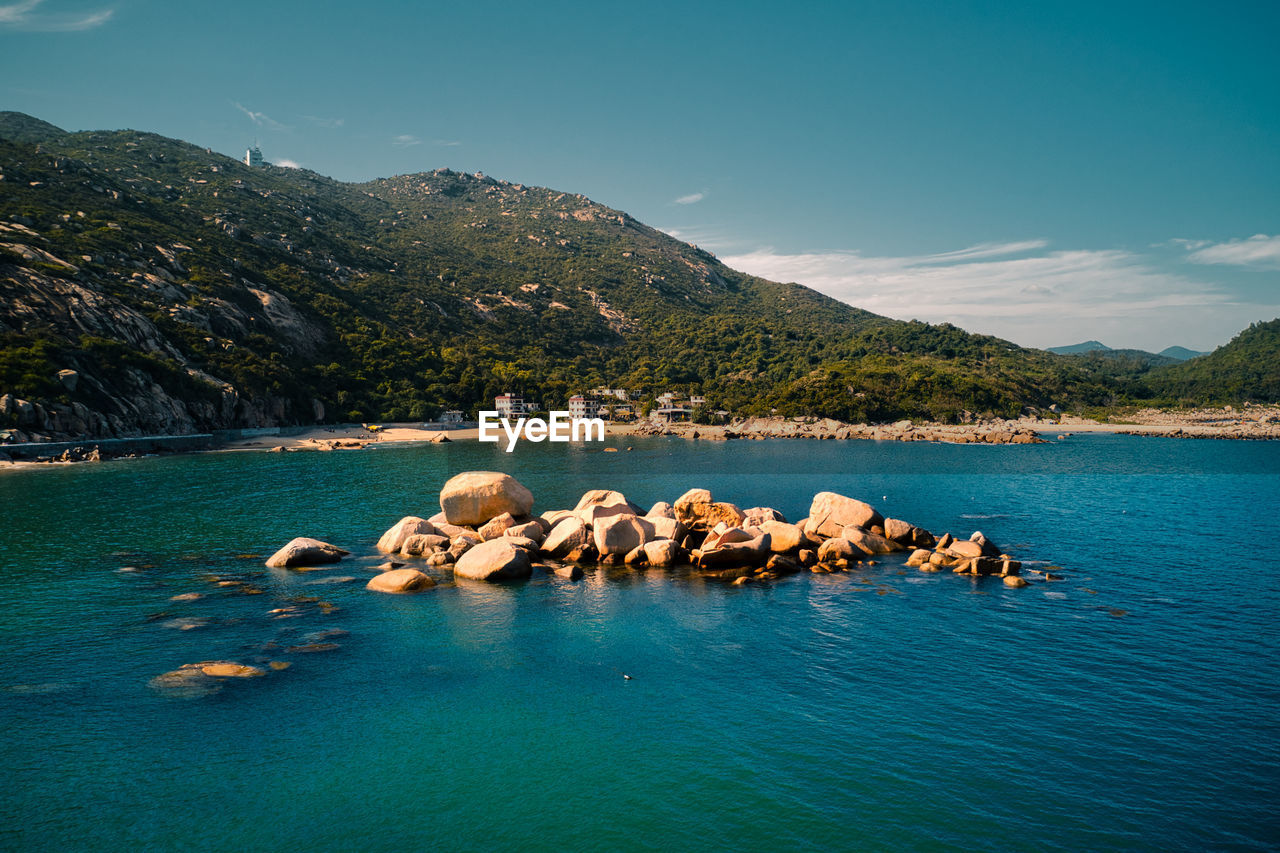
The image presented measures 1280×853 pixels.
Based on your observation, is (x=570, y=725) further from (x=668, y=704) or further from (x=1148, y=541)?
(x=1148, y=541)

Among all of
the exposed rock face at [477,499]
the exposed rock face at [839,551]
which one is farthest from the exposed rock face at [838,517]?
the exposed rock face at [477,499]

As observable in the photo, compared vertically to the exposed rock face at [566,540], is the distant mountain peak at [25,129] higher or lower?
higher

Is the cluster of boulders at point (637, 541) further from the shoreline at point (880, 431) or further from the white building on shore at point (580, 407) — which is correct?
the white building on shore at point (580, 407)

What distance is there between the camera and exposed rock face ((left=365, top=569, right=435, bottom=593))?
27953 mm

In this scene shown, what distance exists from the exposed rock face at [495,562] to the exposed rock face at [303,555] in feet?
22.9

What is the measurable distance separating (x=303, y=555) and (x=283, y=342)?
313 feet

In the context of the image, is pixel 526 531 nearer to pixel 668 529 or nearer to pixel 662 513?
pixel 668 529

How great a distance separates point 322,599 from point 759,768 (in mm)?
19899

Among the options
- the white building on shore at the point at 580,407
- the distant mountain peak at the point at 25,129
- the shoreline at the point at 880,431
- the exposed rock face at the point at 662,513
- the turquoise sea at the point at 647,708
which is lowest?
the turquoise sea at the point at 647,708

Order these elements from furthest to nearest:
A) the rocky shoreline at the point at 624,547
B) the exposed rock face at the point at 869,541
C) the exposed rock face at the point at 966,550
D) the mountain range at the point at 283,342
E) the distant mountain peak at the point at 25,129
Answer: the distant mountain peak at the point at 25,129 → the mountain range at the point at 283,342 → the exposed rock face at the point at 869,541 → the exposed rock face at the point at 966,550 → the rocky shoreline at the point at 624,547

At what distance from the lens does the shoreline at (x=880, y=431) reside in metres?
97.6

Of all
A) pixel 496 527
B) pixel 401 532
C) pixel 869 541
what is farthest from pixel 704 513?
pixel 401 532

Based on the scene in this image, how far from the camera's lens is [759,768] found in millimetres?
14555

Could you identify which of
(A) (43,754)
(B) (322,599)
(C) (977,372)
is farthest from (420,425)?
(C) (977,372)
